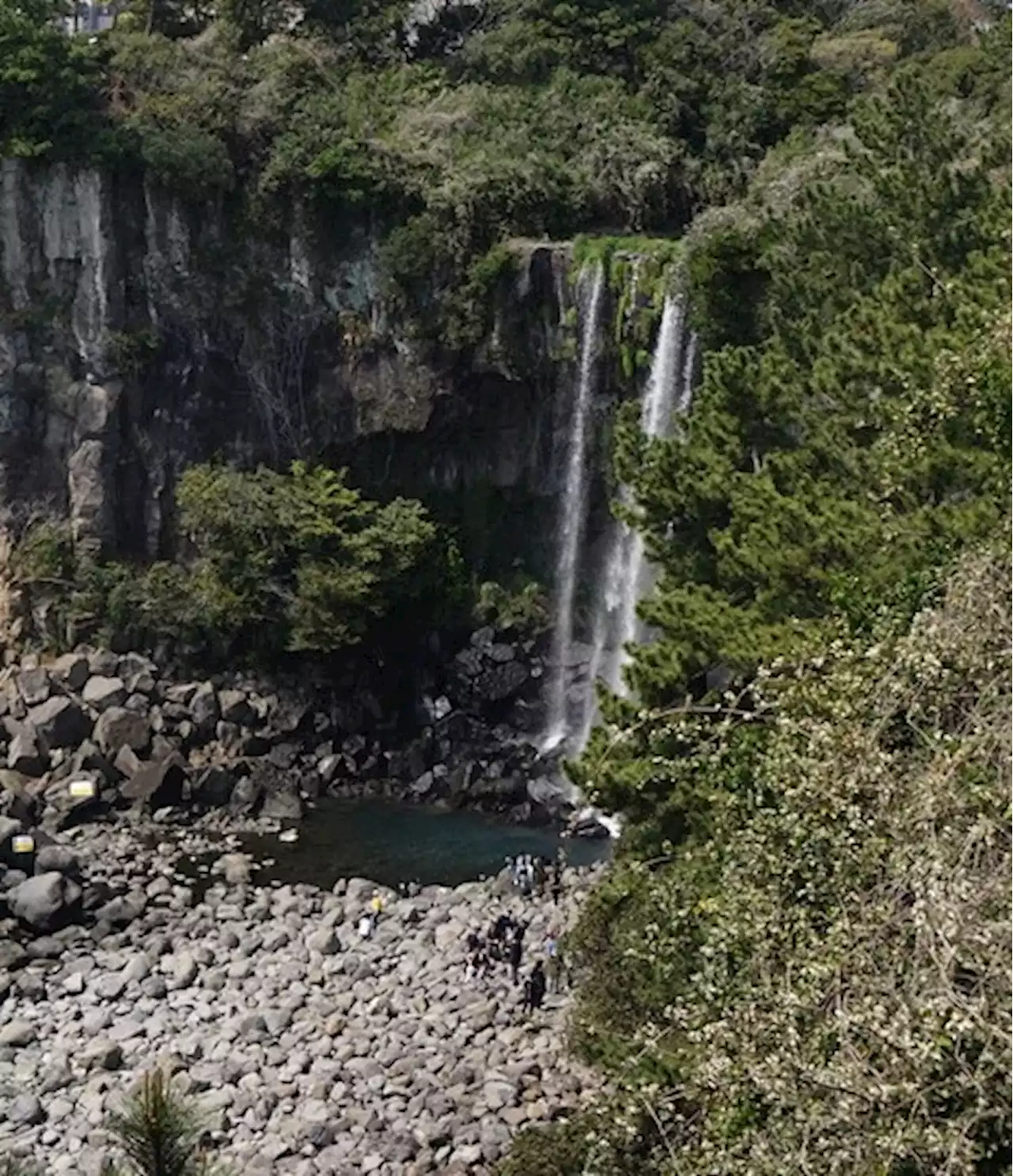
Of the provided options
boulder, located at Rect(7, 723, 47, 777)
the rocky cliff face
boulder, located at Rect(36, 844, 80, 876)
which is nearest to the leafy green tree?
the rocky cliff face

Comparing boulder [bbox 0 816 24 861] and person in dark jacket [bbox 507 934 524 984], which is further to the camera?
boulder [bbox 0 816 24 861]

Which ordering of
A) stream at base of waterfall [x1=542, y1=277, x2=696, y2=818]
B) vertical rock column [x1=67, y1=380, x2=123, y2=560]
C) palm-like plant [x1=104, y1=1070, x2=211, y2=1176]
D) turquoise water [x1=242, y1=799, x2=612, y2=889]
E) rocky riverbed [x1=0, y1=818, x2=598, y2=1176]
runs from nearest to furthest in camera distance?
palm-like plant [x1=104, y1=1070, x2=211, y2=1176], rocky riverbed [x1=0, y1=818, x2=598, y2=1176], turquoise water [x1=242, y1=799, x2=612, y2=889], stream at base of waterfall [x1=542, y1=277, x2=696, y2=818], vertical rock column [x1=67, y1=380, x2=123, y2=560]

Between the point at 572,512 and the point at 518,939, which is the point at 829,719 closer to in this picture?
the point at 518,939

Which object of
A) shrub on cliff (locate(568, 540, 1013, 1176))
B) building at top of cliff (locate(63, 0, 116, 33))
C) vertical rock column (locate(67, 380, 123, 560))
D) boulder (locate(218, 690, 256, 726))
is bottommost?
boulder (locate(218, 690, 256, 726))

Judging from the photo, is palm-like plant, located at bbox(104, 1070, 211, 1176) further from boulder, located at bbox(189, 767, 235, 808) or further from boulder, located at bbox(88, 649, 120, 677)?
boulder, located at bbox(88, 649, 120, 677)

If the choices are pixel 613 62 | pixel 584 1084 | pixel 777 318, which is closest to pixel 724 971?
pixel 584 1084

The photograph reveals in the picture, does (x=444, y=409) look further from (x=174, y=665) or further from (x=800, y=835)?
(x=800, y=835)

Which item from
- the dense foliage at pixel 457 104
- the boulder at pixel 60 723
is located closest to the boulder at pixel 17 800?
the boulder at pixel 60 723
